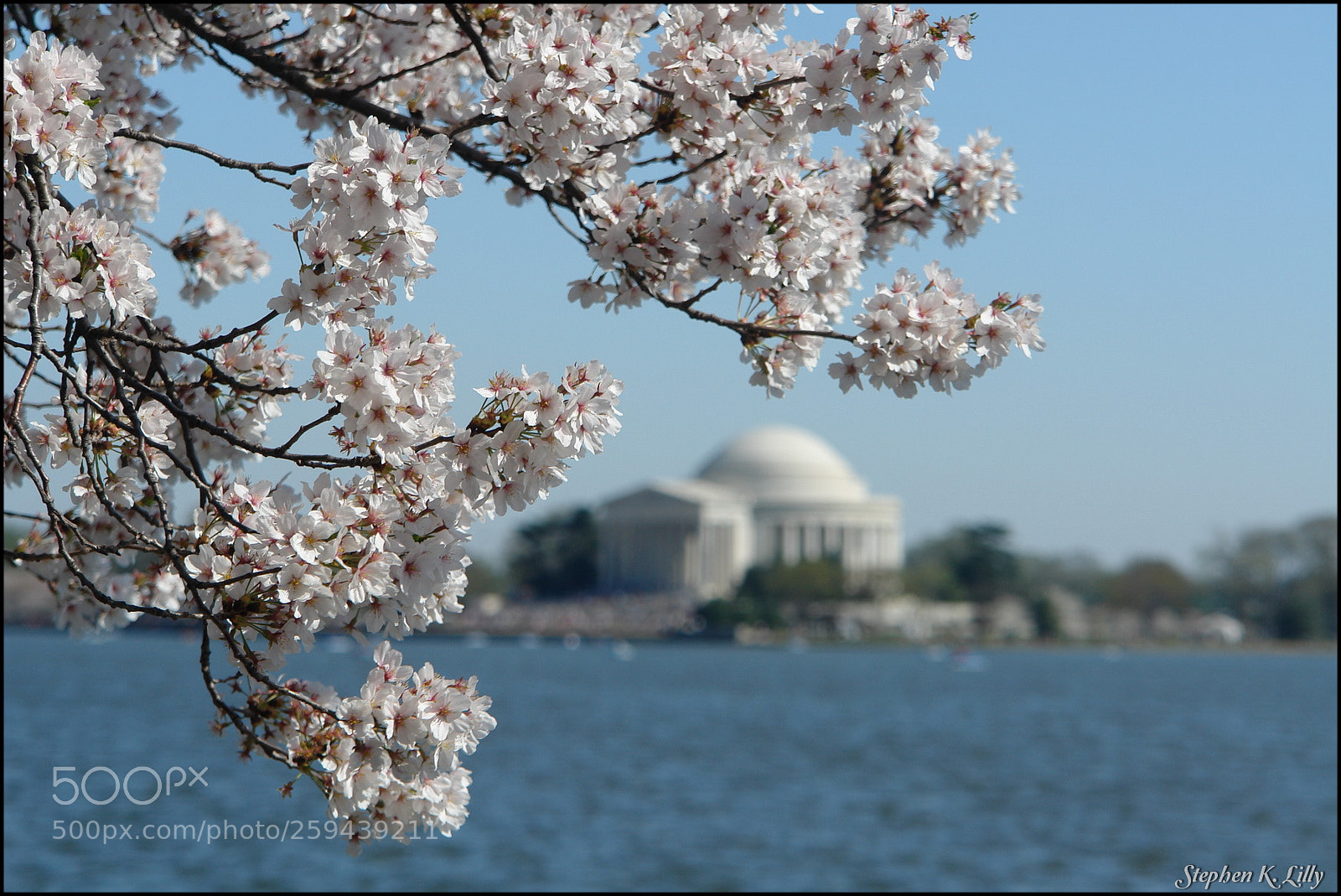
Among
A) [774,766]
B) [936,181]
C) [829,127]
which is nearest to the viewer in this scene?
[829,127]

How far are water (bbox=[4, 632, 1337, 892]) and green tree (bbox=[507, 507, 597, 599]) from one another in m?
67.4

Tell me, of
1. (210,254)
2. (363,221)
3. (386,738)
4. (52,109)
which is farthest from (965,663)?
(52,109)

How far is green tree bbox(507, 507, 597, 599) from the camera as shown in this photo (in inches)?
5256

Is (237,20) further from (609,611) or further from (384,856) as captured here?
(609,611)

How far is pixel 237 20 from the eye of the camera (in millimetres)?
6527

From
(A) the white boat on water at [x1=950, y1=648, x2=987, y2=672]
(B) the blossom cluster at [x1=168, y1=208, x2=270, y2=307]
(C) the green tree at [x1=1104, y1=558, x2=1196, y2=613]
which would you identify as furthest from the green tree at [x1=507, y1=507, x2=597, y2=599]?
(B) the blossom cluster at [x1=168, y1=208, x2=270, y2=307]

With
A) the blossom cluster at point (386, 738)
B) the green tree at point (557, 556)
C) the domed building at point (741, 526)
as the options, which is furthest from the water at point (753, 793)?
the green tree at point (557, 556)

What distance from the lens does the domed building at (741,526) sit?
125500 millimetres

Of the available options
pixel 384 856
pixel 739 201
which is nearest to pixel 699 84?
pixel 739 201

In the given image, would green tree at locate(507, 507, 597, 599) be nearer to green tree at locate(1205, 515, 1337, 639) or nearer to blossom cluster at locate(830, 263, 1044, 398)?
green tree at locate(1205, 515, 1337, 639)

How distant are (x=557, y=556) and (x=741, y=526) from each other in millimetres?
18292

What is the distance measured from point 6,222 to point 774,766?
3350 centimetres

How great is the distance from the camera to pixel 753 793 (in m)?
31.6

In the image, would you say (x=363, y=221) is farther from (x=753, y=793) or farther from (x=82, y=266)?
(x=753, y=793)
